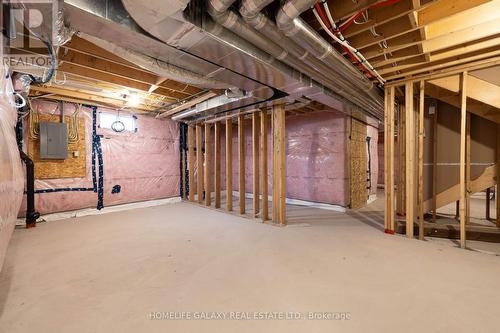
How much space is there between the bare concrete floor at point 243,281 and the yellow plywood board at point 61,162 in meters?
1.27

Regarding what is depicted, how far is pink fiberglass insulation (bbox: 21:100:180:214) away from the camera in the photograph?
13.8 ft

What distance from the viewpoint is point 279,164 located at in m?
3.76

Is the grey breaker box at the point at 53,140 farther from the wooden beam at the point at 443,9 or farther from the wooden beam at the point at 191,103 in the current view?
the wooden beam at the point at 443,9

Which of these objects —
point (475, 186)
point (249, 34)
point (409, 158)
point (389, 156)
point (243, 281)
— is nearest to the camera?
point (249, 34)

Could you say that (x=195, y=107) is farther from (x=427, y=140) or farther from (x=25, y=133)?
(x=427, y=140)

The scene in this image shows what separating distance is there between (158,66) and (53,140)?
3215 mm

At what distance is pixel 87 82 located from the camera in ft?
11.3

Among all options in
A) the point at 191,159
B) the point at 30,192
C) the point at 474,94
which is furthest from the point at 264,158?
the point at 30,192

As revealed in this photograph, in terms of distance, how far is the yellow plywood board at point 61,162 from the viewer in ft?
13.1

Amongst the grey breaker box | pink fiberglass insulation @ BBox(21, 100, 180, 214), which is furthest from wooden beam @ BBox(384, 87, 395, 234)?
the grey breaker box

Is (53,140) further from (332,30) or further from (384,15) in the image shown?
(384,15)

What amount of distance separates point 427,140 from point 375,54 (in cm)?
232

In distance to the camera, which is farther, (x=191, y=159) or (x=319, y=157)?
(x=191, y=159)

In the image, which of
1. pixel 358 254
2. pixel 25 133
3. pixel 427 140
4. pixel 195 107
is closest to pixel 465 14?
pixel 427 140
